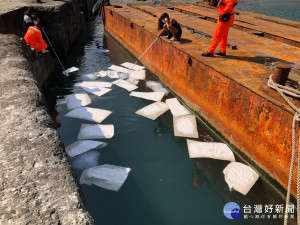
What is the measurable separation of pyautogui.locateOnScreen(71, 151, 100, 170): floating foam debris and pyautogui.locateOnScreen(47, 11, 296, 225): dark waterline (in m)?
0.02

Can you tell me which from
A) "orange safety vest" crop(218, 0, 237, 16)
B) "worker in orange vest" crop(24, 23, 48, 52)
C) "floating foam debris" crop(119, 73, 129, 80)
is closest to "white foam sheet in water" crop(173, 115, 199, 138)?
"orange safety vest" crop(218, 0, 237, 16)

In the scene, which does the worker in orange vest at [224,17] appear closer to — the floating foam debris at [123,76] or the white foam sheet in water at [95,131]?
the white foam sheet in water at [95,131]

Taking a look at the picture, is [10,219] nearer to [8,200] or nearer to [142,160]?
[8,200]

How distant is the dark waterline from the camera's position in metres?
3.45

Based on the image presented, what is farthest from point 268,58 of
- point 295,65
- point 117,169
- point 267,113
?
point 117,169

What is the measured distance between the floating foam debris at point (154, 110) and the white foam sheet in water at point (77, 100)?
1.46 metres

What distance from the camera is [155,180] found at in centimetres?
406

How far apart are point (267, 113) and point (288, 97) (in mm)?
350

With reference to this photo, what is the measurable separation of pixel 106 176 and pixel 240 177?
221 cm

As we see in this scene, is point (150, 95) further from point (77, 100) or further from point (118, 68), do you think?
point (118, 68)

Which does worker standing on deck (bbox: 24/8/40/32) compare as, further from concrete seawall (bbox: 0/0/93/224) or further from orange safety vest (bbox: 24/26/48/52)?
concrete seawall (bbox: 0/0/93/224)

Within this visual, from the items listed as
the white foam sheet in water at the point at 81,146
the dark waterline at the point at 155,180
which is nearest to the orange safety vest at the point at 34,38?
the dark waterline at the point at 155,180

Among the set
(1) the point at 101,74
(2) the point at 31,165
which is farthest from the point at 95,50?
(2) the point at 31,165

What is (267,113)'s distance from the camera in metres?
3.49
